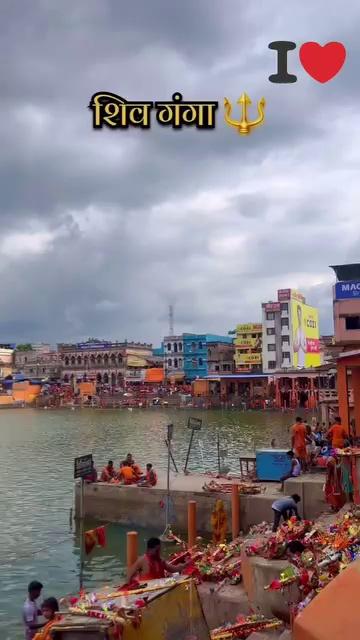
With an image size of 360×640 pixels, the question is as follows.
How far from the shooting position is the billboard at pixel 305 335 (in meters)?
101

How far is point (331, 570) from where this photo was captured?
29.5ft

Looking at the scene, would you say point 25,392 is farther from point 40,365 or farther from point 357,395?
point 357,395

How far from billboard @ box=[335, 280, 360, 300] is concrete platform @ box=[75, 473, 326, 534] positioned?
1670cm

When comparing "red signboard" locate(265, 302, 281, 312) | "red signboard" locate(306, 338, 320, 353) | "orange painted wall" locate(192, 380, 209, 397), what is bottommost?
"orange painted wall" locate(192, 380, 209, 397)

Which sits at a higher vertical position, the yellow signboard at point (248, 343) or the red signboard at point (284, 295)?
the red signboard at point (284, 295)

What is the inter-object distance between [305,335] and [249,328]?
10089mm

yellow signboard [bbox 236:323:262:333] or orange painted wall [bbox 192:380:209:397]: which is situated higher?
yellow signboard [bbox 236:323:262:333]

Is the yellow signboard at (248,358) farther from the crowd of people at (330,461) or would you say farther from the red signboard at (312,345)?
the crowd of people at (330,461)

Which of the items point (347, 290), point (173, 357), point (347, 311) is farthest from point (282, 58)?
point (173, 357)

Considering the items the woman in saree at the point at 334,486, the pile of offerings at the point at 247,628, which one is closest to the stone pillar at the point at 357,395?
the woman in saree at the point at 334,486

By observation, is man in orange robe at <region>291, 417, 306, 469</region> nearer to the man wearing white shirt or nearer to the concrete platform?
the concrete platform

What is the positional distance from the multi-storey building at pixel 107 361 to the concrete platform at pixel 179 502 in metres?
108

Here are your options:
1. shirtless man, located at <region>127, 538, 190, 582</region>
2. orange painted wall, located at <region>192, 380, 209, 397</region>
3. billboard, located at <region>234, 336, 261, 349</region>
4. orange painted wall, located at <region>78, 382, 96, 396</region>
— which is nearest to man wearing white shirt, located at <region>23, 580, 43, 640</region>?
shirtless man, located at <region>127, 538, 190, 582</region>

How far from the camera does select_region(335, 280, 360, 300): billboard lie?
34.4 m
